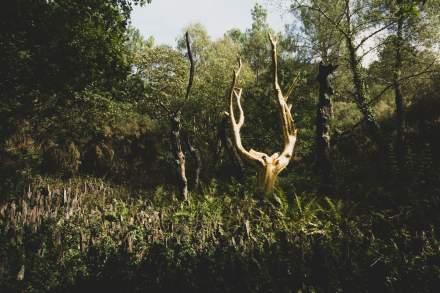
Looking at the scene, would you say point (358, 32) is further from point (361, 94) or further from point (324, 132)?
point (324, 132)

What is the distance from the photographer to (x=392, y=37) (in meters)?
→ 15.1

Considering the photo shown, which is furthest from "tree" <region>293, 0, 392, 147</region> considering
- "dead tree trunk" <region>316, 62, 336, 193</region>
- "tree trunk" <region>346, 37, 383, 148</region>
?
"dead tree trunk" <region>316, 62, 336, 193</region>

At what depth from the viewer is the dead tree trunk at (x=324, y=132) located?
23.1 ft

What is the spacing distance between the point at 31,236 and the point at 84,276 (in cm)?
176

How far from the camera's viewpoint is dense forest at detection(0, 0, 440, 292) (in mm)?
3996

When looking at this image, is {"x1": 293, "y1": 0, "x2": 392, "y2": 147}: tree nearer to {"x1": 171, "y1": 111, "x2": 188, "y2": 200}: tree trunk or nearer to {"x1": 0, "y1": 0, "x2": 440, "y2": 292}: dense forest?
{"x1": 0, "y1": 0, "x2": 440, "y2": 292}: dense forest

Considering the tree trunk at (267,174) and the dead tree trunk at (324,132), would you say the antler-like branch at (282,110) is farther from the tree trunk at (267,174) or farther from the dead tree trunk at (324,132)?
the dead tree trunk at (324,132)

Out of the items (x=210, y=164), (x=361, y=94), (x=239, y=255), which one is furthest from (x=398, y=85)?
(x=239, y=255)

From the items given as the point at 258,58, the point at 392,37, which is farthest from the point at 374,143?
the point at 258,58

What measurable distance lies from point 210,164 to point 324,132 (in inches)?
378

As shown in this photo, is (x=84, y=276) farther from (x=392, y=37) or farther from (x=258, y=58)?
(x=258, y=58)

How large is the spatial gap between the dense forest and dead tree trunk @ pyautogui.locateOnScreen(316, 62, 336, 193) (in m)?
0.04

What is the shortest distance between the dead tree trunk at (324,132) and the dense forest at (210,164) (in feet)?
0.12

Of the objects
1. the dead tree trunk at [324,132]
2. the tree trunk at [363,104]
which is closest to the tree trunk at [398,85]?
the tree trunk at [363,104]
